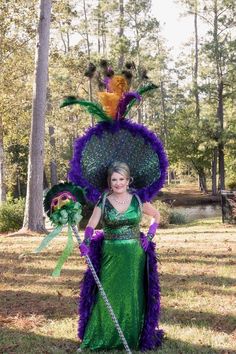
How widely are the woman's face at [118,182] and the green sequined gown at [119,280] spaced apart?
7.0 inches

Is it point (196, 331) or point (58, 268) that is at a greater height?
point (58, 268)

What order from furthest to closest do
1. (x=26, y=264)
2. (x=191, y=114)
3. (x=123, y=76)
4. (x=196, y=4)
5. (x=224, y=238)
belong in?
(x=191, y=114), (x=196, y=4), (x=224, y=238), (x=26, y=264), (x=123, y=76)

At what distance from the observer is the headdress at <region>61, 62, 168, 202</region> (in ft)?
16.3

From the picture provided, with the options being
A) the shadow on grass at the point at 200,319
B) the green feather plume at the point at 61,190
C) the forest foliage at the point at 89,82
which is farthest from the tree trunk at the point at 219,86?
the green feather plume at the point at 61,190

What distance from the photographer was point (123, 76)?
500 cm

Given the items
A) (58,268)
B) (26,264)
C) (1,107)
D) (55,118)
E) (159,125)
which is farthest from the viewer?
(159,125)

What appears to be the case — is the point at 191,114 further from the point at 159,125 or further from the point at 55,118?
the point at 55,118

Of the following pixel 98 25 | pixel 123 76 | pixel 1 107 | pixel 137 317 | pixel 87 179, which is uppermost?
pixel 98 25

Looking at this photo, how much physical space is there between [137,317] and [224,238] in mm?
8304

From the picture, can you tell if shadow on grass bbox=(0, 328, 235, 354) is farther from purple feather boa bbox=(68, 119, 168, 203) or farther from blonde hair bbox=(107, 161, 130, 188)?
blonde hair bbox=(107, 161, 130, 188)

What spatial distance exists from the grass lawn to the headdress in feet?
5.57

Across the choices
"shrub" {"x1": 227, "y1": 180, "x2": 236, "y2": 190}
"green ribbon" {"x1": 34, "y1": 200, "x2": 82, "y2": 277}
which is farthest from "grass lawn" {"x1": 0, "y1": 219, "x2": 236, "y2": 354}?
"shrub" {"x1": 227, "y1": 180, "x2": 236, "y2": 190}

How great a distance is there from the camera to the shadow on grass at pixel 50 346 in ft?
16.6

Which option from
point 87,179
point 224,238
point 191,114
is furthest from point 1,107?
point 191,114
